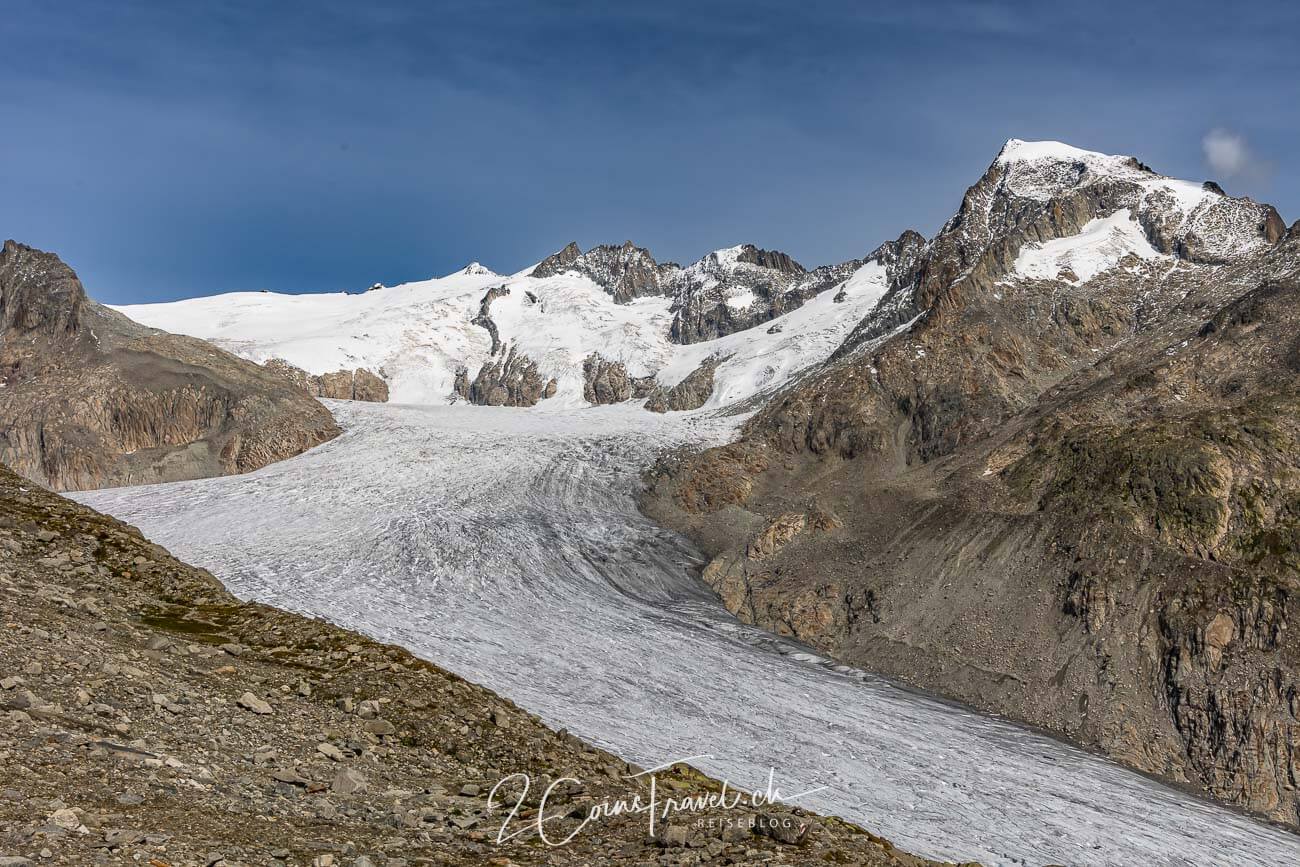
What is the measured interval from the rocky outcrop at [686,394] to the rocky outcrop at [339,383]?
4257 cm

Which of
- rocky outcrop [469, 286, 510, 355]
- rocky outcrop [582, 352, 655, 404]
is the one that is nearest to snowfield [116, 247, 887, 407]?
rocky outcrop [469, 286, 510, 355]

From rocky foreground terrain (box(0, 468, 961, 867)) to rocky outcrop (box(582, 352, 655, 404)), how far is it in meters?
123

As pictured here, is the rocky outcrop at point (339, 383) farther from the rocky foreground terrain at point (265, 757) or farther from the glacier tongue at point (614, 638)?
the rocky foreground terrain at point (265, 757)

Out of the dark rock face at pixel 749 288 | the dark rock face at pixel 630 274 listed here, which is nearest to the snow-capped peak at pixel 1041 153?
the dark rock face at pixel 749 288

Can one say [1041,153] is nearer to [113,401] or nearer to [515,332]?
[515,332]

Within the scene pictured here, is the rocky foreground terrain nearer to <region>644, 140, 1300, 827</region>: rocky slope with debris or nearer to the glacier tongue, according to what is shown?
the glacier tongue

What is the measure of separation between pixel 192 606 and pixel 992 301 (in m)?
83.7

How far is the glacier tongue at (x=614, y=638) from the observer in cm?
3138

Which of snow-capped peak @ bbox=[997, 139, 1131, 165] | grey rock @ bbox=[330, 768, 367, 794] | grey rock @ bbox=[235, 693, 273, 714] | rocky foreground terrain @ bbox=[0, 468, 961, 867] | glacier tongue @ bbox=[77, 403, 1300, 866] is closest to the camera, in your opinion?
rocky foreground terrain @ bbox=[0, 468, 961, 867]

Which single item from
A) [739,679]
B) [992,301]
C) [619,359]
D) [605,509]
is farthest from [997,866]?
[619,359]

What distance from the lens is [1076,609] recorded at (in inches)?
1772

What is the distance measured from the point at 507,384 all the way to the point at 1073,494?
108m

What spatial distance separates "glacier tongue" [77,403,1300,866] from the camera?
3138 cm

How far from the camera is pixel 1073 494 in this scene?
5284 centimetres
